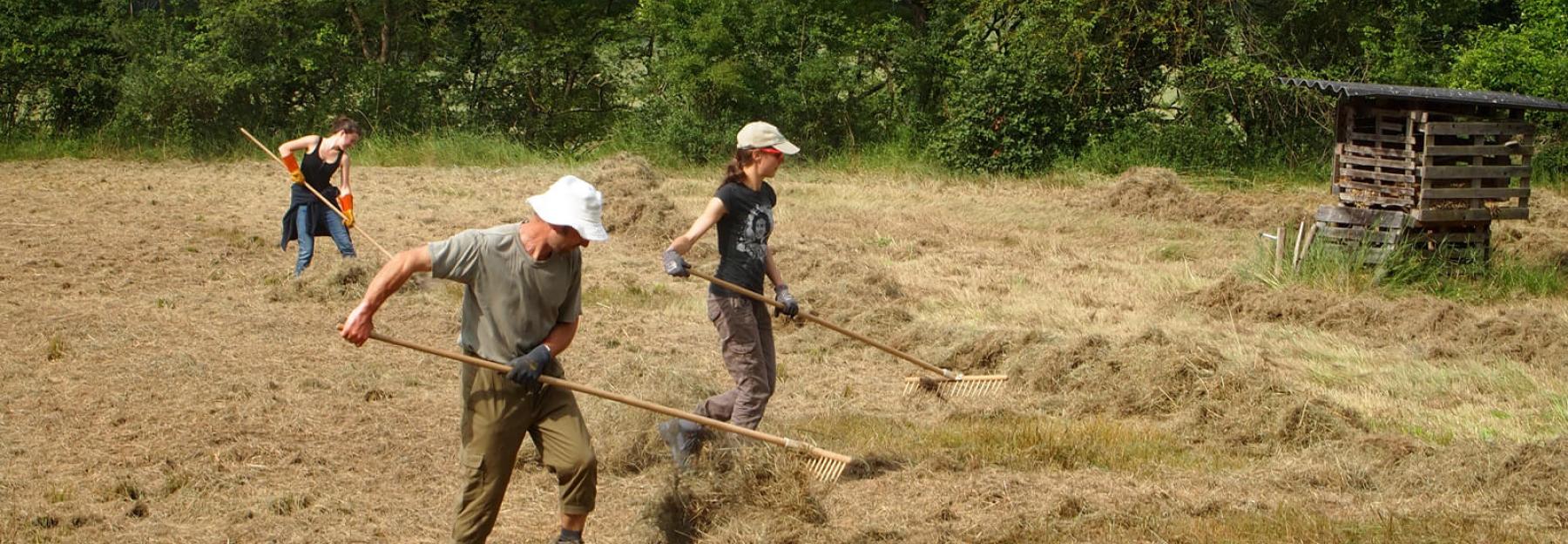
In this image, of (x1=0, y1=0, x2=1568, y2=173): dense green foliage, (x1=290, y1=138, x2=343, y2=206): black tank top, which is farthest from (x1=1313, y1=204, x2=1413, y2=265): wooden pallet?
(x1=290, y1=138, x2=343, y2=206): black tank top

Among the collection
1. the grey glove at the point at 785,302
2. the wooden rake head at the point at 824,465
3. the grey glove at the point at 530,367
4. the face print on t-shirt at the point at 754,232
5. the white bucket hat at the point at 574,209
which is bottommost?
the wooden rake head at the point at 824,465

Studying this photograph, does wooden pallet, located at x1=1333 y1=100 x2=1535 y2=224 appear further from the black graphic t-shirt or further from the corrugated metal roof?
the black graphic t-shirt

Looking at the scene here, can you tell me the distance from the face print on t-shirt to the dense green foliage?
14.5m

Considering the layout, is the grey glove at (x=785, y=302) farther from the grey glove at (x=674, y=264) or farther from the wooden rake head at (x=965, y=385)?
the wooden rake head at (x=965, y=385)

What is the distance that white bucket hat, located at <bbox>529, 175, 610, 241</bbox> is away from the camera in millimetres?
5008

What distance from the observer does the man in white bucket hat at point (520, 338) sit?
5.09m

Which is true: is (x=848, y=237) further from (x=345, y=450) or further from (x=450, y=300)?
(x=345, y=450)

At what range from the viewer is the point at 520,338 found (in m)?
5.27

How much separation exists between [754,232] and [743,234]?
0.06 metres

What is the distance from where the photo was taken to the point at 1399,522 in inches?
249

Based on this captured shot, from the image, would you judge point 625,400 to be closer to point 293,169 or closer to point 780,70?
point 293,169

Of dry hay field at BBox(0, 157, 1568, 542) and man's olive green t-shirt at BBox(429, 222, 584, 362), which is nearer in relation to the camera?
man's olive green t-shirt at BBox(429, 222, 584, 362)

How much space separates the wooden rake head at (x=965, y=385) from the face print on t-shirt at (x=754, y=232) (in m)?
2.21

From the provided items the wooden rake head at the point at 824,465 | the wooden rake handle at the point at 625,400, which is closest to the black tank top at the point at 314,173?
the wooden rake handle at the point at 625,400
